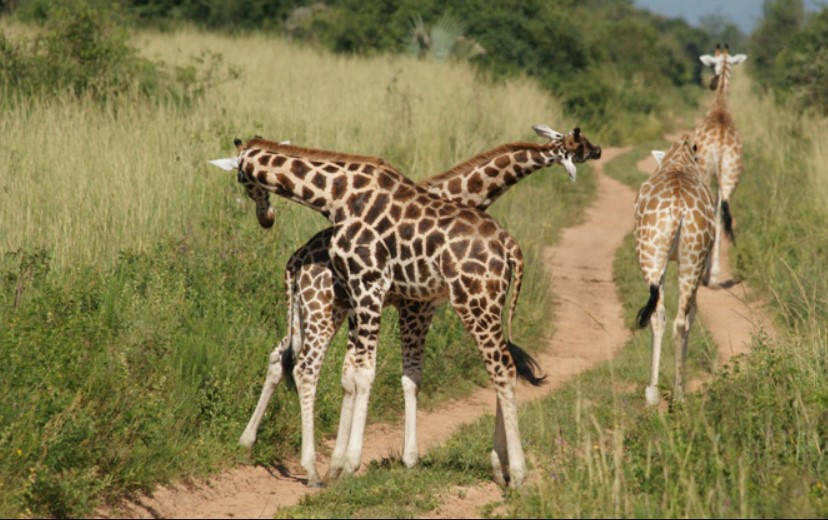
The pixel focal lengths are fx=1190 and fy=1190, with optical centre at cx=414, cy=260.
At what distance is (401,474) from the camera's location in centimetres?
684

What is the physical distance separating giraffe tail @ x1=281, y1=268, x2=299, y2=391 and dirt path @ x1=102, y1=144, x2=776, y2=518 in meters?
0.63

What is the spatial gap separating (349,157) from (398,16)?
18.7 metres

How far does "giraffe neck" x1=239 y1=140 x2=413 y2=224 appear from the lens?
22.9 ft

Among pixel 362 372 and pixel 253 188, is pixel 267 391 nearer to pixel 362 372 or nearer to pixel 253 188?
pixel 362 372

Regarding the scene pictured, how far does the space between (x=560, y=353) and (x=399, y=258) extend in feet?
14.5

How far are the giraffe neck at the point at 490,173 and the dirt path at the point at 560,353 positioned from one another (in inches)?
41.4

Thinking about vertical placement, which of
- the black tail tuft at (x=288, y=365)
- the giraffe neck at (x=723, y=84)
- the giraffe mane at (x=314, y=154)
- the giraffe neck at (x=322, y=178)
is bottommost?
the black tail tuft at (x=288, y=365)

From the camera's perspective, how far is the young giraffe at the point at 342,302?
7094 mm

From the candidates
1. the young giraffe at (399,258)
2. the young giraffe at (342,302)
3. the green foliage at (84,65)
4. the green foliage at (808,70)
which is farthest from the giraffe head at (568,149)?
the green foliage at (808,70)

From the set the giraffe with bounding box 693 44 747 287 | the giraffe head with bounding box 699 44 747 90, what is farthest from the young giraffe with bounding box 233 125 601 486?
the giraffe head with bounding box 699 44 747 90

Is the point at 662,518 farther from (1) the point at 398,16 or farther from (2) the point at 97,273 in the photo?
(1) the point at 398,16

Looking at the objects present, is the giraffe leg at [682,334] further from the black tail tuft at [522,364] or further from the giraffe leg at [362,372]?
the giraffe leg at [362,372]

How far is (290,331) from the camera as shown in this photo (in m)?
7.37

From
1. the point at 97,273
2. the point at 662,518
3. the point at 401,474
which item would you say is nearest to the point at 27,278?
the point at 97,273
